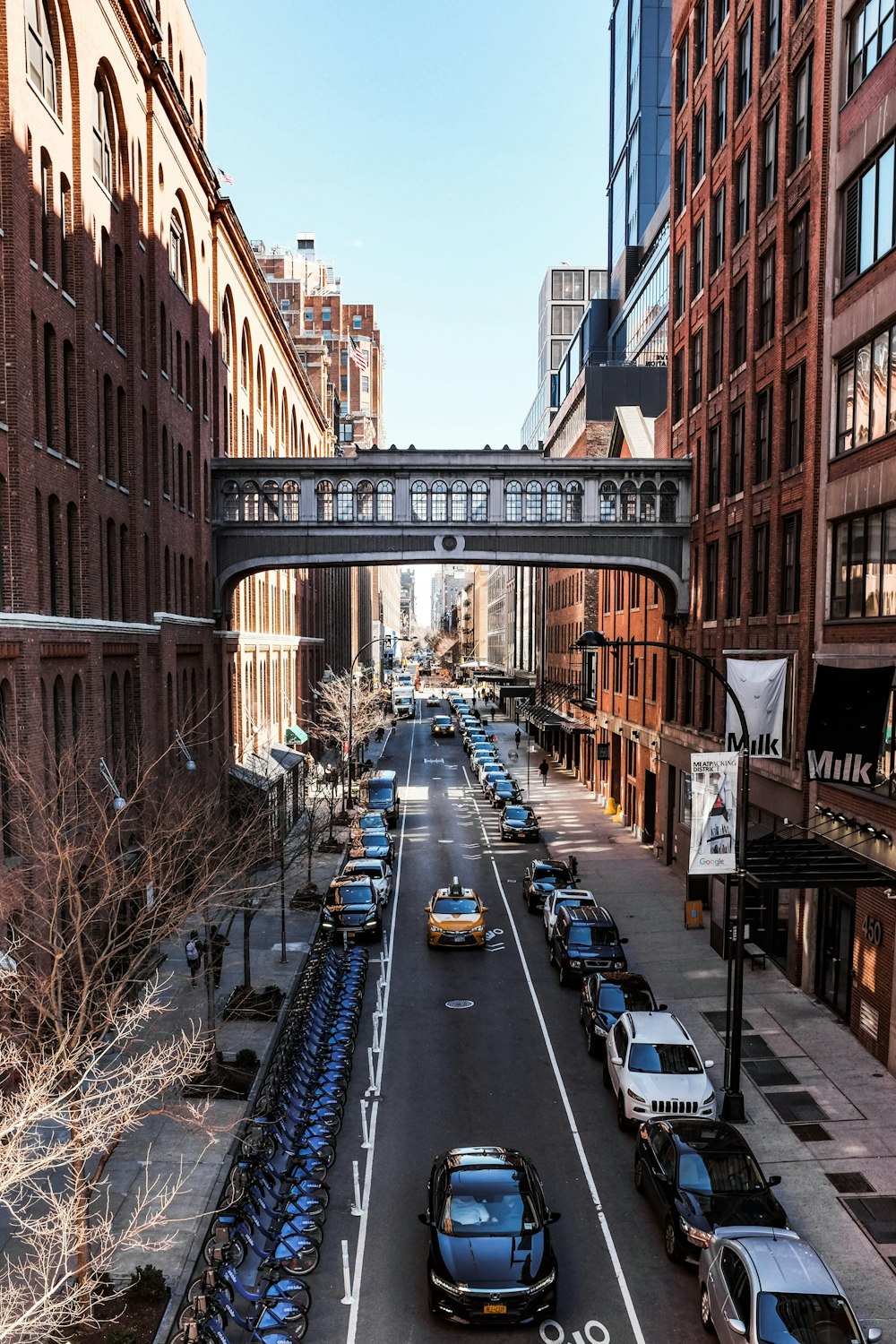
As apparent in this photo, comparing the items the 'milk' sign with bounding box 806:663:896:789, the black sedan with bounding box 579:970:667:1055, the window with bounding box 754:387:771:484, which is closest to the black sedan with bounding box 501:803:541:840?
the window with bounding box 754:387:771:484

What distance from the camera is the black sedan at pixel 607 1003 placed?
19.3 meters

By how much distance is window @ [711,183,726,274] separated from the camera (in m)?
31.0

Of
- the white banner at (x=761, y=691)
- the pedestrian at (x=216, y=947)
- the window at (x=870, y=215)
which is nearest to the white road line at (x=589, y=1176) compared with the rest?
the pedestrian at (x=216, y=947)

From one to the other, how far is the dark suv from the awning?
4.98 meters

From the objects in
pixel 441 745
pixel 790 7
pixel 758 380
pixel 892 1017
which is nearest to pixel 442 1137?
pixel 892 1017

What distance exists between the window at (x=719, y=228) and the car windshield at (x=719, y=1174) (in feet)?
88.8

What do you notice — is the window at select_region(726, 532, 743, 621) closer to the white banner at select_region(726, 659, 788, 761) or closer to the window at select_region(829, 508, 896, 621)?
the window at select_region(829, 508, 896, 621)

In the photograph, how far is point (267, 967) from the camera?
2522cm

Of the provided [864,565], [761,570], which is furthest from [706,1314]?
[761,570]

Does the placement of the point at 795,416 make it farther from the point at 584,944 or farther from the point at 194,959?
the point at 194,959

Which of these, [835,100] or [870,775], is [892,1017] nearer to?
[870,775]

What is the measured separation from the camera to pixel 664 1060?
1670 centimetres

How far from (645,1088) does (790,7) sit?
2601cm

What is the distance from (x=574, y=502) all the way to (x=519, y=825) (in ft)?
45.9
